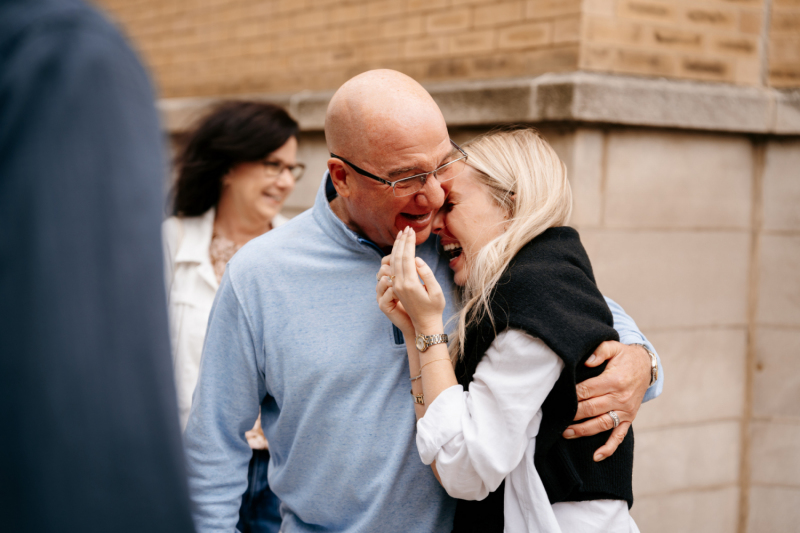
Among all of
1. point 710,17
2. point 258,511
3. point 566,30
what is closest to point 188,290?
point 258,511

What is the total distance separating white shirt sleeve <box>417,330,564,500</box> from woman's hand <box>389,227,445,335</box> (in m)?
0.18

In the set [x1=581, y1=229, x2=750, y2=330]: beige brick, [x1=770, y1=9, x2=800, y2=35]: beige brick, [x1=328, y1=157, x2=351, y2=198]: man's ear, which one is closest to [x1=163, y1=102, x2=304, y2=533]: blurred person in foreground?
[x1=328, y1=157, x2=351, y2=198]: man's ear

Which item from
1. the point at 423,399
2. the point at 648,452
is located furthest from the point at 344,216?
the point at 648,452

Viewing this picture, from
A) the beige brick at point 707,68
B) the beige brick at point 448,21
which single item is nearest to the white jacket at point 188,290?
the beige brick at point 448,21

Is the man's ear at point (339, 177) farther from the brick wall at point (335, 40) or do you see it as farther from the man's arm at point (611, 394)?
the brick wall at point (335, 40)

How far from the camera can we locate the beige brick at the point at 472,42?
12.2 feet

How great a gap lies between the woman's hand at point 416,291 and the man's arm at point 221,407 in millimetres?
541

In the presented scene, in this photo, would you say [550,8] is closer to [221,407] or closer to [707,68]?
[707,68]

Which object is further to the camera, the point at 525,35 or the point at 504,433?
the point at 525,35

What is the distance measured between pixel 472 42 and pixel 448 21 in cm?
23

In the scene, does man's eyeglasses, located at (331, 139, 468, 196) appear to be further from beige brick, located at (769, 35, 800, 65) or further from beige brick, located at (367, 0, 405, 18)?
beige brick, located at (769, 35, 800, 65)

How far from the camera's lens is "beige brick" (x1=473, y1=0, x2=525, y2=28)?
141 inches

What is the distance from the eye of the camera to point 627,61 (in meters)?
3.45

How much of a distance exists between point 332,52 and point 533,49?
5.52ft
